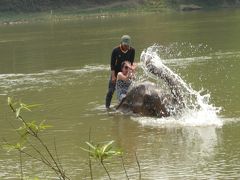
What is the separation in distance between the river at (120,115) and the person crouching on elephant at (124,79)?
509 mm

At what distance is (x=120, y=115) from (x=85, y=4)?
173 ft

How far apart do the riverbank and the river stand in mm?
29534

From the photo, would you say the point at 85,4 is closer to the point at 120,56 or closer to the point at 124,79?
the point at 120,56

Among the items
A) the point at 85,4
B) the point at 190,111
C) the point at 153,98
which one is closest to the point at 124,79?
the point at 153,98

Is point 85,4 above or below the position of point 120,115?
below

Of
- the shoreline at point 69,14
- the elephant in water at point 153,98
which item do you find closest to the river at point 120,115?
the elephant in water at point 153,98

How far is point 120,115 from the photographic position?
44.7ft

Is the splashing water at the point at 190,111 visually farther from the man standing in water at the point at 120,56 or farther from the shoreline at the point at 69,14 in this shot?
the shoreline at the point at 69,14

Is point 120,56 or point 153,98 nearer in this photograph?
point 153,98

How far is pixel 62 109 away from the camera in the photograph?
14.6 metres

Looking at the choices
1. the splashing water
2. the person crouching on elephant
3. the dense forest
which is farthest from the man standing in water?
the dense forest

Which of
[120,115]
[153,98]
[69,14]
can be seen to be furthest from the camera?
[69,14]

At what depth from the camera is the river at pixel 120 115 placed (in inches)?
369

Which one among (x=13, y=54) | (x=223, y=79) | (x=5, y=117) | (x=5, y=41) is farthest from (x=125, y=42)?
(x=5, y=41)
